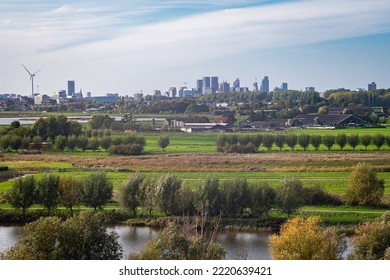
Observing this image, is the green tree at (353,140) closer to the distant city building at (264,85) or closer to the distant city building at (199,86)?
the distant city building at (264,85)

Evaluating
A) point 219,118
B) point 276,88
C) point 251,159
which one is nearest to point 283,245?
point 251,159

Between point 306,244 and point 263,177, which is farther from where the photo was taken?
point 263,177

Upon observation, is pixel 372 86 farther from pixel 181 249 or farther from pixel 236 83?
pixel 181 249

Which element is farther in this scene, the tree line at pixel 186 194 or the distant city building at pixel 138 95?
the distant city building at pixel 138 95

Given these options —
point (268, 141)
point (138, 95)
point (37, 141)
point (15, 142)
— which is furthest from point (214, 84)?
point (15, 142)

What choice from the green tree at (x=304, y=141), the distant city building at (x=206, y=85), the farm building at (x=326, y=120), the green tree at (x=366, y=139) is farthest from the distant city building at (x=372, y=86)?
the distant city building at (x=206, y=85)

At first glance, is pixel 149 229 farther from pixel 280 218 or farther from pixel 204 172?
pixel 280 218
